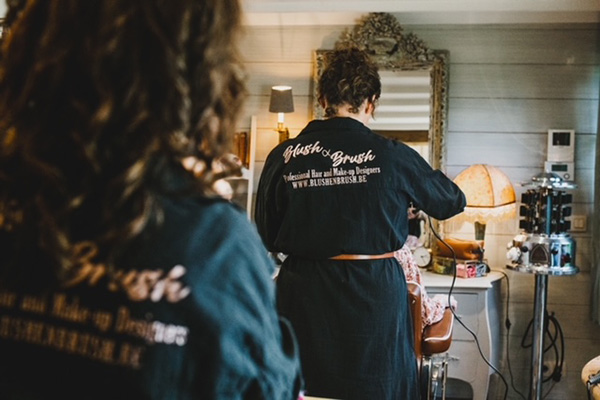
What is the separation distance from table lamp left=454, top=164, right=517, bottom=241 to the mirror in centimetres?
28

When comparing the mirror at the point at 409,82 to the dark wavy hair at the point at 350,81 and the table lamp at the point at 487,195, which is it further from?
the dark wavy hair at the point at 350,81

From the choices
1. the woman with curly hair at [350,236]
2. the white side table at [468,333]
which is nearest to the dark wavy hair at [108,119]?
the woman with curly hair at [350,236]

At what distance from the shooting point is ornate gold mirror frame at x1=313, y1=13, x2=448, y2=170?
3.32m

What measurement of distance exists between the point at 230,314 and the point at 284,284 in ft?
4.69

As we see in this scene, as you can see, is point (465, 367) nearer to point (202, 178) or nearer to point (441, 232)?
point (441, 232)

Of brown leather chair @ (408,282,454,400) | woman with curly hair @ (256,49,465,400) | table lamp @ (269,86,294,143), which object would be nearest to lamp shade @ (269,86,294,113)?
table lamp @ (269,86,294,143)

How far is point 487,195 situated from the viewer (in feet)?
10.1

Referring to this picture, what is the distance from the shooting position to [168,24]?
2.30 feet

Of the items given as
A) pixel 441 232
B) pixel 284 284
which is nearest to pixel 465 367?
pixel 441 232

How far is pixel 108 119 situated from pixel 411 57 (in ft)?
9.29

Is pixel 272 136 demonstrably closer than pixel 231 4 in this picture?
No

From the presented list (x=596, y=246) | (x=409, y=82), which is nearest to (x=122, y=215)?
(x=409, y=82)

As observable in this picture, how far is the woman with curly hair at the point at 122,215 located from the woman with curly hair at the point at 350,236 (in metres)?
1.30

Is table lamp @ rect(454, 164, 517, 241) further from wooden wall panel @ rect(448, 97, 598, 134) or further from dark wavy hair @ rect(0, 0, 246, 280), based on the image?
dark wavy hair @ rect(0, 0, 246, 280)
